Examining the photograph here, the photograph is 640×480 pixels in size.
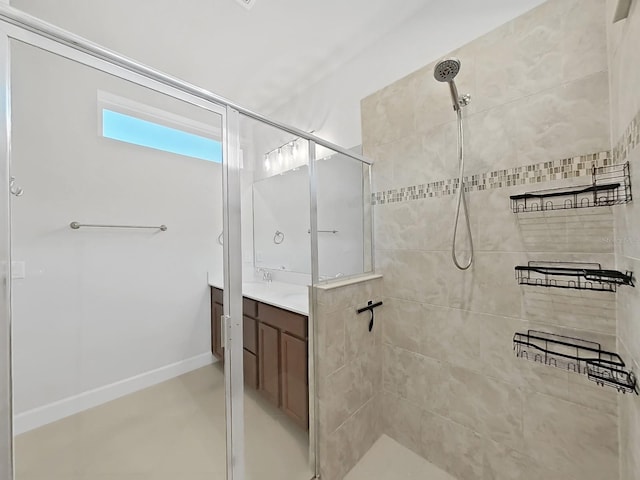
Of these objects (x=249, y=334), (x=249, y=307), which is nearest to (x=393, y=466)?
(x=249, y=334)

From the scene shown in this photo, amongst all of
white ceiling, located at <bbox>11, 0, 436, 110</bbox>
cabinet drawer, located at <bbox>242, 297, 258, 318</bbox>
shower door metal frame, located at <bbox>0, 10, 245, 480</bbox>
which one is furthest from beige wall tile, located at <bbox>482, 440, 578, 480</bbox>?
white ceiling, located at <bbox>11, 0, 436, 110</bbox>

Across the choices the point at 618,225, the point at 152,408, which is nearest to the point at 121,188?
the point at 152,408

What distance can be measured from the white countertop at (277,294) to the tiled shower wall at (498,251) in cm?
63

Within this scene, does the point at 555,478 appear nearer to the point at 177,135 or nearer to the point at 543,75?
the point at 543,75

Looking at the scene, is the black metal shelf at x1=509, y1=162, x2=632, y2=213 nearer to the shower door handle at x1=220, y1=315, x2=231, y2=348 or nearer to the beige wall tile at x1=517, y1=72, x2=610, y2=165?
the beige wall tile at x1=517, y1=72, x2=610, y2=165

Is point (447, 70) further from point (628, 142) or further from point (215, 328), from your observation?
point (215, 328)

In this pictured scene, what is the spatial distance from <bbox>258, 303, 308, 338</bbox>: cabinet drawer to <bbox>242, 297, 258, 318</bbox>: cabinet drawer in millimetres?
47

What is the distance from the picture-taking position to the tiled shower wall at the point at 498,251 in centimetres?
107

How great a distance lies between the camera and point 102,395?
1.44 meters

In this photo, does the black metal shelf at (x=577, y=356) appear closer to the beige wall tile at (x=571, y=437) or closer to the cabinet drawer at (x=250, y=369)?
the beige wall tile at (x=571, y=437)

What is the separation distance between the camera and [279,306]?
5.12ft

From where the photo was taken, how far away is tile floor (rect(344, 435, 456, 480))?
145 cm

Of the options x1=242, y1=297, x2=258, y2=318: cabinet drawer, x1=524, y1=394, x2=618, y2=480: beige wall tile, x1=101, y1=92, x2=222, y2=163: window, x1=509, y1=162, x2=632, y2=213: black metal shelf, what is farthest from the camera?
x1=101, y1=92, x2=222, y2=163: window

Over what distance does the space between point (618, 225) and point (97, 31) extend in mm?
3188
